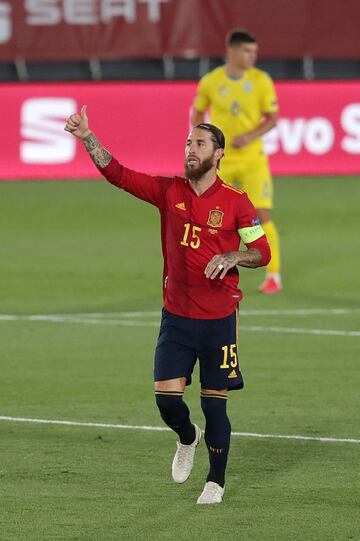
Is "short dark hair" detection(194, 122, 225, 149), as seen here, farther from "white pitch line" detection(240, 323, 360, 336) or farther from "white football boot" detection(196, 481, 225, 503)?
"white pitch line" detection(240, 323, 360, 336)

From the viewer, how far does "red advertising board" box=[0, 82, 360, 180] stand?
23562 mm

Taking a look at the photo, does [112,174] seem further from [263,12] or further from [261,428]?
[263,12]

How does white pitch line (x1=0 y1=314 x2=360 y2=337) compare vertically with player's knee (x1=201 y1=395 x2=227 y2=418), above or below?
below

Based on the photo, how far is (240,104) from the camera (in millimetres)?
15773

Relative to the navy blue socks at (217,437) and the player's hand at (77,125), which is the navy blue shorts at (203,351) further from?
A: the player's hand at (77,125)

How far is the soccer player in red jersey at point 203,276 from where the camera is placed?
8.26 meters

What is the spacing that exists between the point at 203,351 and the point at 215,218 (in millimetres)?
737

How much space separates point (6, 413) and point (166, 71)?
17.0 meters

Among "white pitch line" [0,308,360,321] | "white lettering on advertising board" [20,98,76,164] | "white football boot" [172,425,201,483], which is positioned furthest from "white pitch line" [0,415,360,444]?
"white lettering on advertising board" [20,98,76,164]

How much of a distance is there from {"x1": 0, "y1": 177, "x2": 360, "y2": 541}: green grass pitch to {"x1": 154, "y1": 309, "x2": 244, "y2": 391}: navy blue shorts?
0.70 meters

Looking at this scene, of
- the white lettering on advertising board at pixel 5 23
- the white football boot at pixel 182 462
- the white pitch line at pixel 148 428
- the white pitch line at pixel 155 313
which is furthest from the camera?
the white lettering on advertising board at pixel 5 23

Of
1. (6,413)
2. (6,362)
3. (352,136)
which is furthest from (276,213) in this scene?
(6,413)

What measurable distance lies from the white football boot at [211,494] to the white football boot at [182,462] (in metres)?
0.33

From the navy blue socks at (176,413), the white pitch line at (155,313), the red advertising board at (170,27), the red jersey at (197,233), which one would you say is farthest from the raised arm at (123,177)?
the red advertising board at (170,27)
